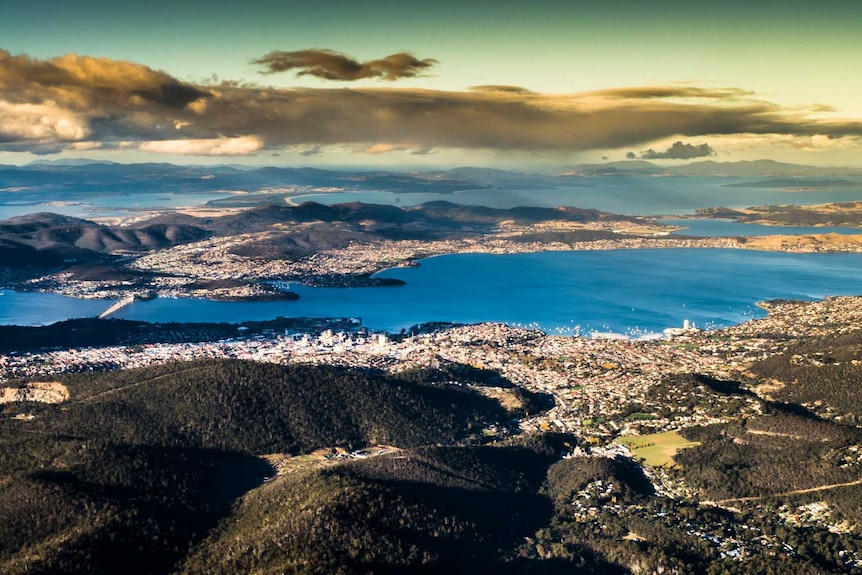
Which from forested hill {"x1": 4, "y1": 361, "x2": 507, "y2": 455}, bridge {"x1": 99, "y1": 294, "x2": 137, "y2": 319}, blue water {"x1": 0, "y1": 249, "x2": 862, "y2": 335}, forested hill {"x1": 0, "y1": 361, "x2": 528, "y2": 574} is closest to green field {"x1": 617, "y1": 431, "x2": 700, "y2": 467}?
forested hill {"x1": 0, "y1": 361, "x2": 528, "y2": 574}

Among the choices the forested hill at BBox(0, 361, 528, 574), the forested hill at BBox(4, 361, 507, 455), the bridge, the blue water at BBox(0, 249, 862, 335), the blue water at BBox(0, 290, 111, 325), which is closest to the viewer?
the forested hill at BBox(0, 361, 528, 574)

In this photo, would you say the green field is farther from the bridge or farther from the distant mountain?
the distant mountain

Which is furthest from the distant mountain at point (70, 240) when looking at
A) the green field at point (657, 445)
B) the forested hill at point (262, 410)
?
the green field at point (657, 445)

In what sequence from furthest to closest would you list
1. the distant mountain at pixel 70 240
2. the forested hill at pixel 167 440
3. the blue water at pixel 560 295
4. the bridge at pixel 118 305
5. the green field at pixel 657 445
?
the distant mountain at pixel 70 240
the blue water at pixel 560 295
the bridge at pixel 118 305
the green field at pixel 657 445
the forested hill at pixel 167 440

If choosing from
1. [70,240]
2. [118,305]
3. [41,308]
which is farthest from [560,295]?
[70,240]

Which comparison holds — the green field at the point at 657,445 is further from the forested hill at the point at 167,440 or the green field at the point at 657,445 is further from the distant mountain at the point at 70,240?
the distant mountain at the point at 70,240

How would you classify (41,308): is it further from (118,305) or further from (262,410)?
(262,410)
